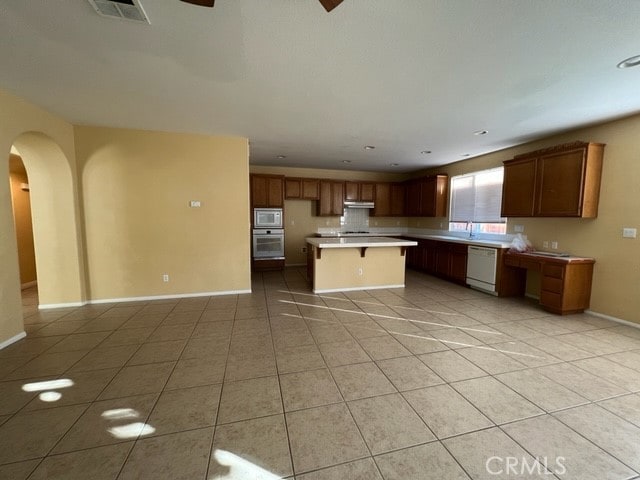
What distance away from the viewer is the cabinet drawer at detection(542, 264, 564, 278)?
11.9 feet

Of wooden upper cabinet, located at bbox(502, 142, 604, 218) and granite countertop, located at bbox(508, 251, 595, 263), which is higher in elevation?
wooden upper cabinet, located at bbox(502, 142, 604, 218)

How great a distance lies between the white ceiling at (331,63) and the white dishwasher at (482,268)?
6.74 ft

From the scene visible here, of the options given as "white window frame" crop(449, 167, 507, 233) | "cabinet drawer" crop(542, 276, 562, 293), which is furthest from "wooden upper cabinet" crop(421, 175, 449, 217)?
"cabinet drawer" crop(542, 276, 562, 293)

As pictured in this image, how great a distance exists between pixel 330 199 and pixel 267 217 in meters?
1.79

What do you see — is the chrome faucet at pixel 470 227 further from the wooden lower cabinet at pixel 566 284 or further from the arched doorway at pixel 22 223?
the arched doorway at pixel 22 223

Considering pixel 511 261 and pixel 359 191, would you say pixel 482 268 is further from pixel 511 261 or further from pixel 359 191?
pixel 359 191

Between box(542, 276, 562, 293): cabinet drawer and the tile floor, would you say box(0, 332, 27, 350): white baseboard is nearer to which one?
the tile floor

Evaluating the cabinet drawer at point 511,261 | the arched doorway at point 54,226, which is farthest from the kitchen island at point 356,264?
the arched doorway at point 54,226

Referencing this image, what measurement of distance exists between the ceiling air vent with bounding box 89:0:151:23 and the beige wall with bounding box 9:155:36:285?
4932 millimetres

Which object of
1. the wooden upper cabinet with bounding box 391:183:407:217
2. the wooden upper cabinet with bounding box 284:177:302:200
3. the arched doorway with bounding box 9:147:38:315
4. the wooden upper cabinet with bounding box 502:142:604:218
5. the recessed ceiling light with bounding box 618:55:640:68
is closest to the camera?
the recessed ceiling light with bounding box 618:55:640:68

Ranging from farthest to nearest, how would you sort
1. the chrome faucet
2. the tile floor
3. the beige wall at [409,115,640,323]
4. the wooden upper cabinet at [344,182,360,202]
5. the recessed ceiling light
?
1. the wooden upper cabinet at [344,182,360,202]
2. the chrome faucet
3. the beige wall at [409,115,640,323]
4. the recessed ceiling light
5. the tile floor

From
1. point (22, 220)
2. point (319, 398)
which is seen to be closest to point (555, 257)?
point (319, 398)

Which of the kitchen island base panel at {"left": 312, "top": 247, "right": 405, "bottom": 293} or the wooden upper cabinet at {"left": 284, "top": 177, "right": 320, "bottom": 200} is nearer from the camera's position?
the kitchen island base panel at {"left": 312, "top": 247, "right": 405, "bottom": 293}

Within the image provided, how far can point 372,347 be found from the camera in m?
2.74
